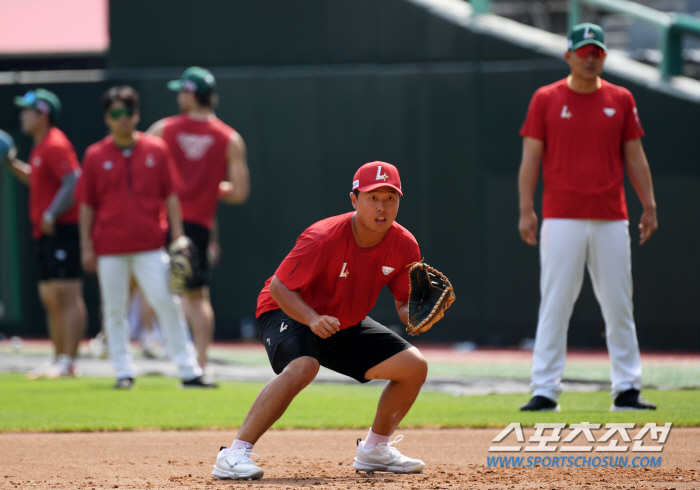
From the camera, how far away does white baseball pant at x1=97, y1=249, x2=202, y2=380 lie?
7.80m

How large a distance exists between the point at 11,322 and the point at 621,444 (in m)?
9.90

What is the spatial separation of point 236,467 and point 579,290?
9.49 ft

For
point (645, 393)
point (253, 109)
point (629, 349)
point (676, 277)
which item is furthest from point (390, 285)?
point (253, 109)

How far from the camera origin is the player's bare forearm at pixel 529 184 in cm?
632

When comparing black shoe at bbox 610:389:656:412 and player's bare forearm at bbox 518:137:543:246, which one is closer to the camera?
black shoe at bbox 610:389:656:412

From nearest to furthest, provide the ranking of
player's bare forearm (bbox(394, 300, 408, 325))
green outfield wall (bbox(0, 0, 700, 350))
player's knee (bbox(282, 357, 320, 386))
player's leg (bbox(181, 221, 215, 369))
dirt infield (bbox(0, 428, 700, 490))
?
dirt infield (bbox(0, 428, 700, 490)) < player's knee (bbox(282, 357, 320, 386)) < player's bare forearm (bbox(394, 300, 408, 325)) < player's leg (bbox(181, 221, 215, 369)) < green outfield wall (bbox(0, 0, 700, 350))

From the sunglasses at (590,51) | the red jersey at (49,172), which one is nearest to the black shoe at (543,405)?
the sunglasses at (590,51)

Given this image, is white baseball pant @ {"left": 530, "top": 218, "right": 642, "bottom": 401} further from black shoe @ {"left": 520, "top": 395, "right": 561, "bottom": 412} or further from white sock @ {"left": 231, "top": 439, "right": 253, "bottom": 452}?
white sock @ {"left": 231, "top": 439, "right": 253, "bottom": 452}

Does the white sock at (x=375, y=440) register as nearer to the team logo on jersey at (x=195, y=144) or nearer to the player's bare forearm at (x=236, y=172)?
Answer: the player's bare forearm at (x=236, y=172)

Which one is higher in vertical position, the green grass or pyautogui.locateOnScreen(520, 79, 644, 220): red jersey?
pyautogui.locateOnScreen(520, 79, 644, 220): red jersey

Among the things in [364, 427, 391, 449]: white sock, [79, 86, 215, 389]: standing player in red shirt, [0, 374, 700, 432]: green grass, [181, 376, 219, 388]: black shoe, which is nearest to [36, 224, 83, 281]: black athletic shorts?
[79, 86, 215, 389]: standing player in red shirt

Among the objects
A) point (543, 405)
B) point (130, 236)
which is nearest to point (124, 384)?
point (130, 236)

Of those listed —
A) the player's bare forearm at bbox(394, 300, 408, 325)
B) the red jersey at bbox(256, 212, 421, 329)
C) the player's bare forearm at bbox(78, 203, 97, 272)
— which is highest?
the red jersey at bbox(256, 212, 421, 329)

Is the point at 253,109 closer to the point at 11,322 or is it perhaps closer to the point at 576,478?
the point at 11,322
